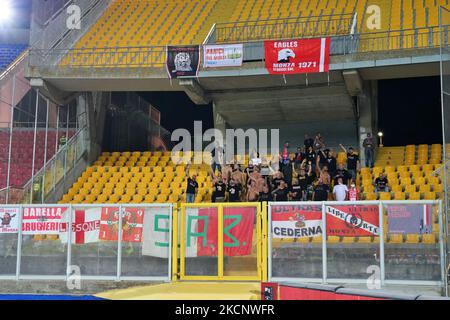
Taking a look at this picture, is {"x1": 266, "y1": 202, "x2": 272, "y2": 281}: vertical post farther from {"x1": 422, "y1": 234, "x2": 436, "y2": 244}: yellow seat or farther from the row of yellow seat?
{"x1": 422, "y1": 234, "x2": 436, "y2": 244}: yellow seat

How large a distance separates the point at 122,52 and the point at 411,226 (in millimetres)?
13614

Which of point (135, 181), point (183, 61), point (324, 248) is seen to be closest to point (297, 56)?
point (183, 61)

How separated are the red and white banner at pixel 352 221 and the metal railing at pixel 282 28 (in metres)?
11.7

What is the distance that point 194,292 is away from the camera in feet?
30.1

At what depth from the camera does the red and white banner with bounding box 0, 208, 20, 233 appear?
39.3 feet

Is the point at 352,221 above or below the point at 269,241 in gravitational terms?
above

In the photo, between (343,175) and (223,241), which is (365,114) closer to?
(343,175)

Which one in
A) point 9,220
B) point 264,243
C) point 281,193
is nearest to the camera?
point 264,243

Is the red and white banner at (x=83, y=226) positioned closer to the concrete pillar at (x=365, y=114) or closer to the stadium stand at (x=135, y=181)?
the stadium stand at (x=135, y=181)

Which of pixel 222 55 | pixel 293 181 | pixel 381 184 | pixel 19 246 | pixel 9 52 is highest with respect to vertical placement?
pixel 9 52

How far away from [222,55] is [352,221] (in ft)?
32.5

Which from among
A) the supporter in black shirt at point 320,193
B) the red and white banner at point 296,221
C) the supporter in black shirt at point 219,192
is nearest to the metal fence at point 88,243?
the red and white banner at point 296,221

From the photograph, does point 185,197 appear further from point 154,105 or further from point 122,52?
point 154,105
